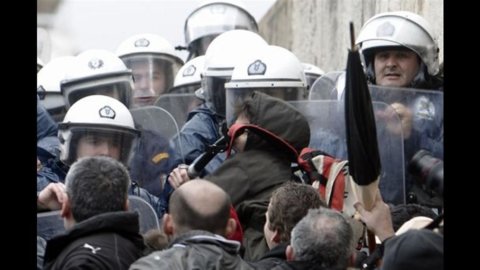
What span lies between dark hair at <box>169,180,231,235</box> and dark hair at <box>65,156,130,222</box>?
0.27m

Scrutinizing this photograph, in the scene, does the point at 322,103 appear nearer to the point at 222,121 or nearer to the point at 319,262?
the point at 222,121

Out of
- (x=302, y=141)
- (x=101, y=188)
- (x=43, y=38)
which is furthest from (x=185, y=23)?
(x=101, y=188)

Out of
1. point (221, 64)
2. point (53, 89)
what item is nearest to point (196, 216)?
point (221, 64)

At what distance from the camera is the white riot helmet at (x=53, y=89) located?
12.4m

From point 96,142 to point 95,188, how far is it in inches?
94.1

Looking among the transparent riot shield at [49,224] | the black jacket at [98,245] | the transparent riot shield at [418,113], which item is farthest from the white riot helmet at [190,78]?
the black jacket at [98,245]

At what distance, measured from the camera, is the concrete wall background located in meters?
13.5

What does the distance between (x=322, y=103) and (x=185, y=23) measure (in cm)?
426

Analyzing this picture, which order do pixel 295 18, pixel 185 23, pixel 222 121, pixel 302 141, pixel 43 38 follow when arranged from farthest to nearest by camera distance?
pixel 295 18 → pixel 43 38 → pixel 185 23 → pixel 222 121 → pixel 302 141

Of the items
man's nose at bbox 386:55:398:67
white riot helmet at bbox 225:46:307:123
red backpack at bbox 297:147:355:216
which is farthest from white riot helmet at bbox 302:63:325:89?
red backpack at bbox 297:147:355:216

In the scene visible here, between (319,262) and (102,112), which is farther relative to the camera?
(102,112)

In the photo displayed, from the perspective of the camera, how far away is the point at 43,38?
17.1 metres

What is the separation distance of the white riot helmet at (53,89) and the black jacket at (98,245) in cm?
440

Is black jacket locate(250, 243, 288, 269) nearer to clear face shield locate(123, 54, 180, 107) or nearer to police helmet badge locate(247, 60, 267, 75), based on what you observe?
police helmet badge locate(247, 60, 267, 75)
